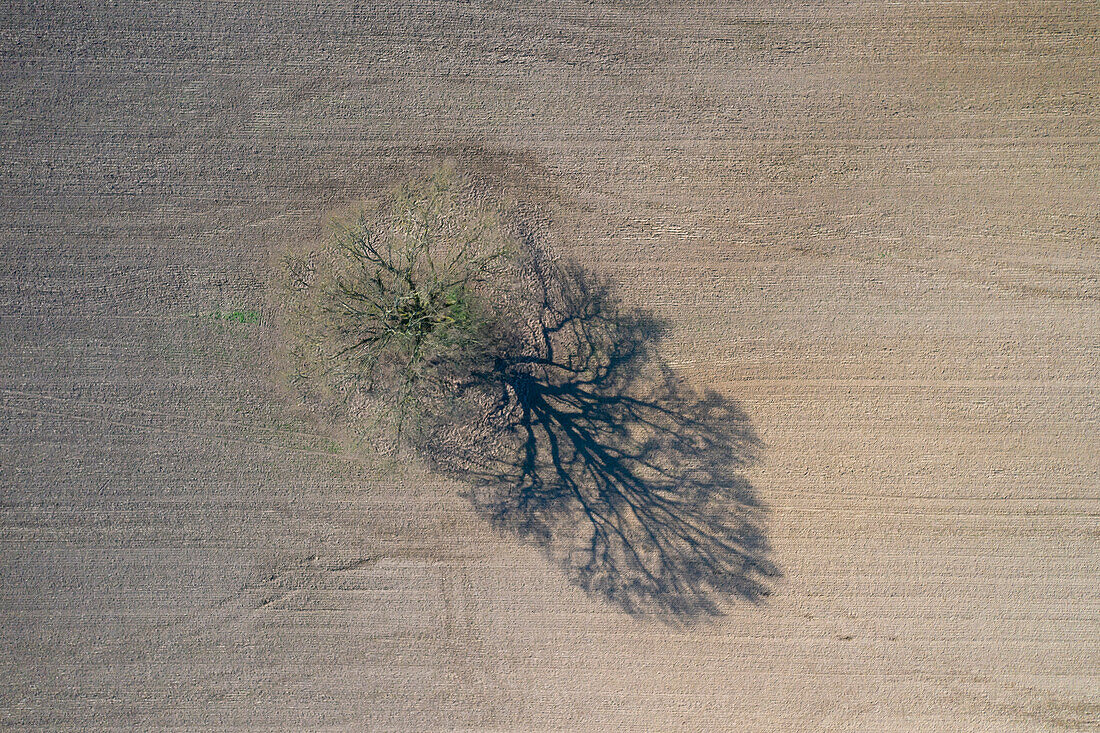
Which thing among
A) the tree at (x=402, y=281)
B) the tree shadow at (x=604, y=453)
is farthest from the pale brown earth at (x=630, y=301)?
the tree at (x=402, y=281)

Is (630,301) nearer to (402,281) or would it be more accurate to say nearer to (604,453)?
(604,453)

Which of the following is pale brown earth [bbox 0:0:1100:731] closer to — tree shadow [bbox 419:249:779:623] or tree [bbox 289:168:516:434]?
tree shadow [bbox 419:249:779:623]

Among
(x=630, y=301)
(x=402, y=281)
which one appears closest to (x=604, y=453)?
(x=630, y=301)

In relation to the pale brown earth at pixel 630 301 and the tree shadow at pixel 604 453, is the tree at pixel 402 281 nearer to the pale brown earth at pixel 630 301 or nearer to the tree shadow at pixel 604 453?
the tree shadow at pixel 604 453

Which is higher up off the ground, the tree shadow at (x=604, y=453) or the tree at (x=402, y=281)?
the tree at (x=402, y=281)

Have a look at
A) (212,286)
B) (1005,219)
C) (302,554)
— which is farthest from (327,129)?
(1005,219)

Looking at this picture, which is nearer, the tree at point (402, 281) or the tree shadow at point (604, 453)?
the tree at point (402, 281)
